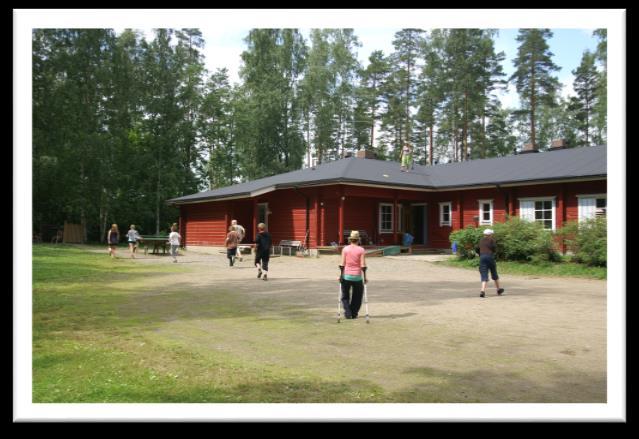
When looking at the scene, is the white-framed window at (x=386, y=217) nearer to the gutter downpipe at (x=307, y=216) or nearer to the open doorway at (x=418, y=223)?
the open doorway at (x=418, y=223)

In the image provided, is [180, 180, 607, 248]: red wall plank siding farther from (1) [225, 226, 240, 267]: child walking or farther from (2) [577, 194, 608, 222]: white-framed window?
(1) [225, 226, 240, 267]: child walking

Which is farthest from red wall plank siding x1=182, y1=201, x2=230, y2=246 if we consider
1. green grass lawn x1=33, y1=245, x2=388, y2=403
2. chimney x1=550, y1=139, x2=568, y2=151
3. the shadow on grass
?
the shadow on grass

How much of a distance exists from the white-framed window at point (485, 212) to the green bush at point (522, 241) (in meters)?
5.38

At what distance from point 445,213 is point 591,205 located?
23.9ft

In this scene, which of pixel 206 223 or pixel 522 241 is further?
pixel 206 223

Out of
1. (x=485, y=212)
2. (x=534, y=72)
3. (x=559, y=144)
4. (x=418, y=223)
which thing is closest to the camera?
(x=485, y=212)

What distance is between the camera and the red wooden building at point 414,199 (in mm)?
21394

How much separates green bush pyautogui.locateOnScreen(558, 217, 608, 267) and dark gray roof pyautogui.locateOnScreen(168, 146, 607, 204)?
3666 mm

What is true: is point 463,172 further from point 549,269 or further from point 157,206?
point 157,206

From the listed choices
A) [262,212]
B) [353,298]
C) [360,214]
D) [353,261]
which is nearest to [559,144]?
[360,214]

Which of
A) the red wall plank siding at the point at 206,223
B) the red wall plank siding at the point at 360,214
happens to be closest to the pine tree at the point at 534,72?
the red wall plank siding at the point at 360,214

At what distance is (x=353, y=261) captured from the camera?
835 centimetres

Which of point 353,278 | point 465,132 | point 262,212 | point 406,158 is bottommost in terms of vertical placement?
point 353,278
